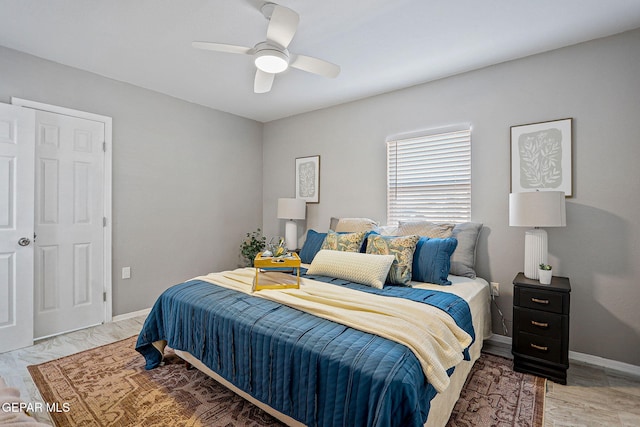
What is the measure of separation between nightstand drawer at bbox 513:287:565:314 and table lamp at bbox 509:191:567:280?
0.19 metres

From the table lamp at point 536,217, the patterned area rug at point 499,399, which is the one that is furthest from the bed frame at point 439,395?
the table lamp at point 536,217

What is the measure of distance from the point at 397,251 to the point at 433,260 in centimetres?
30

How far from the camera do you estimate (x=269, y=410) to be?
174cm

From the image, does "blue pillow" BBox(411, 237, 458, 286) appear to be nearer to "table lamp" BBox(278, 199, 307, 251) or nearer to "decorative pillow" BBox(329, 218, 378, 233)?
"decorative pillow" BBox(329, 218, 378, 233)

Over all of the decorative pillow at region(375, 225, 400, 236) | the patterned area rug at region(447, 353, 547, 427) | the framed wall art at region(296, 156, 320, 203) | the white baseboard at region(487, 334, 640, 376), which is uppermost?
the framed wall art at region(296, 156, 320, 203)

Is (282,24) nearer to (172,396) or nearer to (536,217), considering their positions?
(536,217)

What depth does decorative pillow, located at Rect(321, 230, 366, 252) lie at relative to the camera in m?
2.96

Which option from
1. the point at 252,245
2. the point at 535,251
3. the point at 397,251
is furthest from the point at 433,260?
the point at 252,245

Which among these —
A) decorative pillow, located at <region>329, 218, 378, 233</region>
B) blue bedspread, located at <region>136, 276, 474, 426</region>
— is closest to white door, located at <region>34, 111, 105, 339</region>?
blue bedspread, located at <region>136, 276, 474, 426</region>

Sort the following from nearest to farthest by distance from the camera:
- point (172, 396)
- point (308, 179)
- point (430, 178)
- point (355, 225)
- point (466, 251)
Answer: point (172, 396) → point (466, 251) → point (430, 178) → point (355, 225) → point (308, 179)

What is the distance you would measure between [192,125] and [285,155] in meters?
1.36

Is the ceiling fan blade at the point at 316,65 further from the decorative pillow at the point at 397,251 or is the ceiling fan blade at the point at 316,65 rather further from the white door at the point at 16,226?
the white door at the point at 16,226

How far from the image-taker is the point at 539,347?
2352mm

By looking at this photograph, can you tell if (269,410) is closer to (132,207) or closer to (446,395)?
(446,395)
